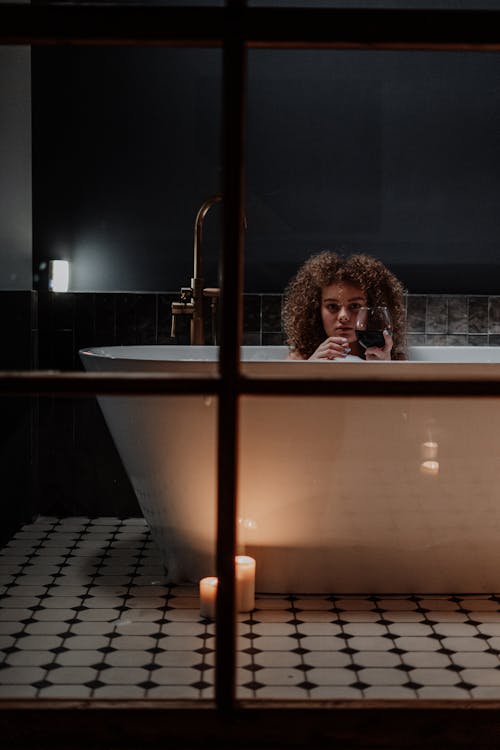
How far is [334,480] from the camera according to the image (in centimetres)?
200

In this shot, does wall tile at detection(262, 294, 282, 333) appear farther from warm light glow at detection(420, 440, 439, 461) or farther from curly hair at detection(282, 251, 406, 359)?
warm light glow at detection(420, 440, 439, 461)

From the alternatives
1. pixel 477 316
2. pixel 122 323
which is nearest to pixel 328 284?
pixel 477 316

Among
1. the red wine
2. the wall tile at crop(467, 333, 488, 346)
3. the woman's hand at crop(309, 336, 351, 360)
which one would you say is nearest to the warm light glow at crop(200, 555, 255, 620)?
the woman's hand at crop(309, 336, 351, 360)

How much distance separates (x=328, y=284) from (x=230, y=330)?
6.07ft

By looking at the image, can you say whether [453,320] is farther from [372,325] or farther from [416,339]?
[372,325]

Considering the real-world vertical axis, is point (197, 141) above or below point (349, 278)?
above

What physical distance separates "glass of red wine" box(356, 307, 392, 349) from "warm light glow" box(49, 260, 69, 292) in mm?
1072

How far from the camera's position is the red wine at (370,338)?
2553 millimetres

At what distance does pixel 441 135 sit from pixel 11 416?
1.79 metres

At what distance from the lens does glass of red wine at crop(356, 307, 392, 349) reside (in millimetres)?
2543

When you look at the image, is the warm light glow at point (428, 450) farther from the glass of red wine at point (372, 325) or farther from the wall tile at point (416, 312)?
the wall tile at point (416, 312)
